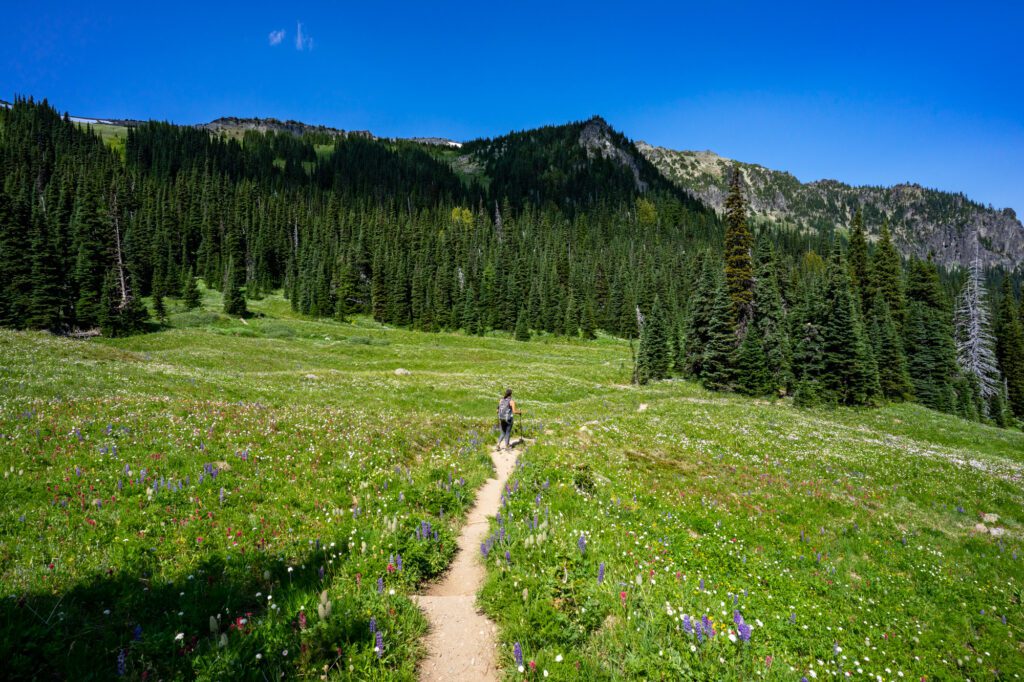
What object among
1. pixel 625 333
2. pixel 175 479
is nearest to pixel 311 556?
pixel 175 479

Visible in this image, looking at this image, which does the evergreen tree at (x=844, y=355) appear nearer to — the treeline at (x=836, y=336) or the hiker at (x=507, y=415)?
the treeline at (x=836, y=336)

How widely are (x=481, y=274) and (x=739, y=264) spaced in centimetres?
7685

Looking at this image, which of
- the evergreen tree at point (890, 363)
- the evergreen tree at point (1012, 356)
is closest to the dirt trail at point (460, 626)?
the evergreen tree at point (890, 363)

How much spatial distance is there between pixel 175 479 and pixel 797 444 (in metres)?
24.5

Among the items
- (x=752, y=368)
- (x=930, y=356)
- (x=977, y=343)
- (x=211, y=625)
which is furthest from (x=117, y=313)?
(x=977, y=343)

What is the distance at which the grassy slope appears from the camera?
491cm

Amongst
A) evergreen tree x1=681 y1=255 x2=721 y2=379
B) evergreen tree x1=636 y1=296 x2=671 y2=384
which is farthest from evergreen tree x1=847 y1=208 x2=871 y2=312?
evergreen tree x1=636 y1=296 x2=671 y2=384

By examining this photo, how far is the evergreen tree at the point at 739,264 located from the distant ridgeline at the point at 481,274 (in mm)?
176

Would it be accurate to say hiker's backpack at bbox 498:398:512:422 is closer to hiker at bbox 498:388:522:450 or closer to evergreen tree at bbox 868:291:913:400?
hiker at bbox 498:388:522:450

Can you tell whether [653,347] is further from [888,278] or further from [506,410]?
[506,410]

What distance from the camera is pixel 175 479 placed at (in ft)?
26.9

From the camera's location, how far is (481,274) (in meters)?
113

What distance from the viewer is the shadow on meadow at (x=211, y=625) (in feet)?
13.1

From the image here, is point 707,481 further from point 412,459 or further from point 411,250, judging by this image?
point 411,250
